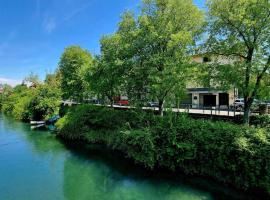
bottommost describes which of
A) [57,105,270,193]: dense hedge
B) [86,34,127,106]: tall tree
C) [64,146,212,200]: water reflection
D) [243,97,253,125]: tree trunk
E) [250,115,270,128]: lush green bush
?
[64,146,212,200]: water reflection

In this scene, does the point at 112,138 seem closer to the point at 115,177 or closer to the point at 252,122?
the point at 115,177

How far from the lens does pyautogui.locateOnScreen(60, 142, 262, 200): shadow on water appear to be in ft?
31.5

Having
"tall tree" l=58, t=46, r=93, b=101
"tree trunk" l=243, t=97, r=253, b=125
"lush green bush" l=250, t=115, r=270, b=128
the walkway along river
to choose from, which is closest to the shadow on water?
the walkway along river

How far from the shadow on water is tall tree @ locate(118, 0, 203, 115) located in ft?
17.5

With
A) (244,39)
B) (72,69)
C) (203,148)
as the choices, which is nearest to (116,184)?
(203,148)

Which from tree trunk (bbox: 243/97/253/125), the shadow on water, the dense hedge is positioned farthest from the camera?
tree trunk (bbox: 243/97/253/125)

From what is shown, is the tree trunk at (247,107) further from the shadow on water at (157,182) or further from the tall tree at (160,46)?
the shadow on water at (157,182)

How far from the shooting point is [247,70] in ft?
38.4

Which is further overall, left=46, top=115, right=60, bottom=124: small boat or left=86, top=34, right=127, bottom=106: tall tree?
left=46, top=115, right=60, bottom=124: small boat

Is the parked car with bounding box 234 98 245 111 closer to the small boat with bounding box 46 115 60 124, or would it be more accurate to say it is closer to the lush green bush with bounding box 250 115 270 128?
the lush green bush with bounding box 250 115 270 128

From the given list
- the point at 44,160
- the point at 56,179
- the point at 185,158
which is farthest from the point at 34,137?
the point at 185,158

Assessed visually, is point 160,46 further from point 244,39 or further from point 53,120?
point 53,120

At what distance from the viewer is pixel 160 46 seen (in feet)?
50.4

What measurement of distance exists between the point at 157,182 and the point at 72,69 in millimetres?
Answer: 24367
